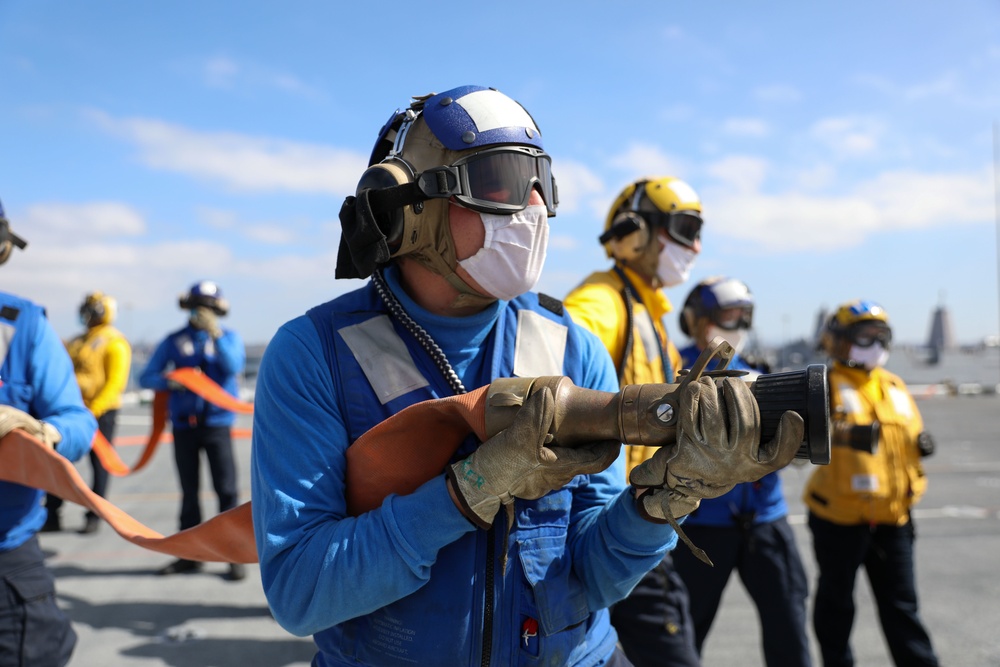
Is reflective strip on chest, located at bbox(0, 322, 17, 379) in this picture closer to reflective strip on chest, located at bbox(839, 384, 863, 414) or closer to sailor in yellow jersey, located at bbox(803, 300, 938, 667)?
sailor in yellow jersey, located at bbox(803, 300, 938, 667)

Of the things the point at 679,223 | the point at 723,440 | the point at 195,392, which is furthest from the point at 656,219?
the point at 195,392

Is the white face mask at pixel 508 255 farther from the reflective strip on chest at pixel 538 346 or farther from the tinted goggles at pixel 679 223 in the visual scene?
the tinted goggles at pixel 679 223

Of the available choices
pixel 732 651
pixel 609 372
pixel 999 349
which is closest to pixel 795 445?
pixel 609 372

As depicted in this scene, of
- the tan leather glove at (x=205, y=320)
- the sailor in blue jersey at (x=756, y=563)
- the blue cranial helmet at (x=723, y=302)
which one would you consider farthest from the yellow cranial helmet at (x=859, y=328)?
the tan leather glove at (x=205, y=320)

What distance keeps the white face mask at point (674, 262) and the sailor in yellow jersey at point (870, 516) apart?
4.78 ft

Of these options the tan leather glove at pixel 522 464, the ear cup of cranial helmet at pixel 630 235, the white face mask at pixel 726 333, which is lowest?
the tan leather glove at pixel 522 464

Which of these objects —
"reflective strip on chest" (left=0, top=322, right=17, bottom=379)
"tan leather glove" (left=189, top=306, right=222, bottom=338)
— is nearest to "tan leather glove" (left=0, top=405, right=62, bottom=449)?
"reflective strip on chest" (left=0, top=322, right=17, bottom=379)

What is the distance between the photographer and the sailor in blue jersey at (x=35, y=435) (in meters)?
2.65

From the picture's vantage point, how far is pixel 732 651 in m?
4.84

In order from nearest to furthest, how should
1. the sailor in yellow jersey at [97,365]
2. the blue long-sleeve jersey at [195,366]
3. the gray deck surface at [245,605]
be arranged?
the gray deck surface at [245,605] < the blue long-sleeve jersey at [195,366] < the sailor in yellow jersey at [97,365]

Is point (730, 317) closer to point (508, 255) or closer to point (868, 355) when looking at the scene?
point (868, 355)

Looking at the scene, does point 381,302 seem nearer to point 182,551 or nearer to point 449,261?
point 449,261

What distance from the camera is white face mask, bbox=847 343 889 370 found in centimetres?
488

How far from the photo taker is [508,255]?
74.0 inches
